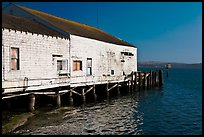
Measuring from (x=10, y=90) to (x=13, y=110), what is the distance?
2.04 metres

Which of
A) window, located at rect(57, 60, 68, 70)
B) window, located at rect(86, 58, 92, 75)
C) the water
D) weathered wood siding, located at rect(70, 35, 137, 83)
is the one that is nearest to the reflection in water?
the water

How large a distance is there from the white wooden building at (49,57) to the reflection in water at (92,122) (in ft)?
9.33

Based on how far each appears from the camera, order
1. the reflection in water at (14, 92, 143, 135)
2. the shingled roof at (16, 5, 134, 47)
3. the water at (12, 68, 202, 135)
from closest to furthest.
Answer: the reflection in water at (14, 92, 143, 135) → the water at (12, 68, 202, 135) → the shingled roof at (16, 5, 134, 47)

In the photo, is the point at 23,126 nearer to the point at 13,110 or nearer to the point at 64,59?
the point at 13,110

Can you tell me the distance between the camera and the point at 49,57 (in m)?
19.4

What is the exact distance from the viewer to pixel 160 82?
135 feet

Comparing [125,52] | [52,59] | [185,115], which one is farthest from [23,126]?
[125,52]

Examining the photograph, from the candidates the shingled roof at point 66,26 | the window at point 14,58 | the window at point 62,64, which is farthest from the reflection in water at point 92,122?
the shingled roof at point 66,26

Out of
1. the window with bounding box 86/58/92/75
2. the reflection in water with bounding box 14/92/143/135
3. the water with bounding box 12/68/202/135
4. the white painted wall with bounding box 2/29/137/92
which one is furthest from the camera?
the window with bounding box 86/58/92/75

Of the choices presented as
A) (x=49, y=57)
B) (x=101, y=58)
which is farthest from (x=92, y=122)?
(x=101, y=58)

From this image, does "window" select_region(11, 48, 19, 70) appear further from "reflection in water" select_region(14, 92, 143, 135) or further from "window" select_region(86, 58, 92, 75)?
"window" select_region(86, 58, 92, 75)

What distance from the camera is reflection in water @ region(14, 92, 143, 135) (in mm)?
13203

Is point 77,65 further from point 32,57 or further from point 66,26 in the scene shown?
point 32,57

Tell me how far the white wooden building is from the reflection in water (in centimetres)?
284
